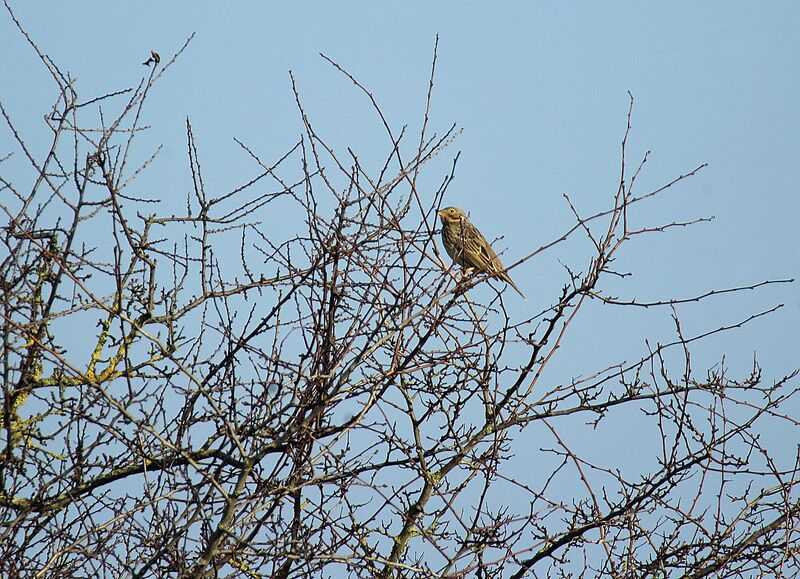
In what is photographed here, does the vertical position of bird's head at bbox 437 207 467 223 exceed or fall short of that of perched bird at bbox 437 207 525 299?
it exceeds it

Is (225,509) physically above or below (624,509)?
below

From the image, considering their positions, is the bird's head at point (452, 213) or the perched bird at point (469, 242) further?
the bird's head at point (452, 213)

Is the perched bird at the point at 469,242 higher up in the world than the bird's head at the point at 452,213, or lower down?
lower down

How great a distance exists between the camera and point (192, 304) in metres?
6.08

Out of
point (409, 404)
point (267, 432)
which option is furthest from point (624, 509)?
point (267, 432)

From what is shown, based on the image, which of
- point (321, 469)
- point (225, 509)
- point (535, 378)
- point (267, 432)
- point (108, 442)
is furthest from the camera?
point (108, 442)

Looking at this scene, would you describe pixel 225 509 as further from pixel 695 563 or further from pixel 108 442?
pixel 695 563

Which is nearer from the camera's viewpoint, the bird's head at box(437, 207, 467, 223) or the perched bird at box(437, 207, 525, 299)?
the perched bird at box(437, 207, 525, 299)

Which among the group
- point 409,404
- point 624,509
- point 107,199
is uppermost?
point 107,199

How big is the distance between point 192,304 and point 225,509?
2.58m

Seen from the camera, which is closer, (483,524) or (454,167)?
(454,167)

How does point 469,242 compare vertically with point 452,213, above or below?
below

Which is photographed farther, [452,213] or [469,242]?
[452,213]

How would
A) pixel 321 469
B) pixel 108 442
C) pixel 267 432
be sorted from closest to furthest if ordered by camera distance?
pixel 267 432 < pixel 321 469 < pixel 108 442
